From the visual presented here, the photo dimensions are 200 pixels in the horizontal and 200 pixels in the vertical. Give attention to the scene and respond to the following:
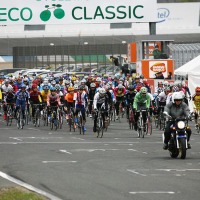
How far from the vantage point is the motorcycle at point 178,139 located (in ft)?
75.4

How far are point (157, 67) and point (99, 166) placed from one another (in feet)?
131

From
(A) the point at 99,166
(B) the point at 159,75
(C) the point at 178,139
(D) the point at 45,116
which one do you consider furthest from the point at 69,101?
(B) the point at 159,75

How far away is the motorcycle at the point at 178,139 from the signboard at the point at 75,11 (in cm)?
3713

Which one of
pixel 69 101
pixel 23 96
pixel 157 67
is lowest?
pixel 69 101

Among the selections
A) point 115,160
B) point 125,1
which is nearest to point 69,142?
point 115,160

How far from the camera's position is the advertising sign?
200ft

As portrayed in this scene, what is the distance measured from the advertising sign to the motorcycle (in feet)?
122

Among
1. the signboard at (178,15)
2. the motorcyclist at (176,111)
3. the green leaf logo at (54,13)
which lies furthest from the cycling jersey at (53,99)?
the signboard at (178,15)

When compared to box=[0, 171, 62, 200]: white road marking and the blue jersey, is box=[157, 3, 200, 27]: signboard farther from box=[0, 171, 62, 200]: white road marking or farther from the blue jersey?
box=[0, 171, 62, 200]: white road marking

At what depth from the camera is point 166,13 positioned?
→ 11181cm

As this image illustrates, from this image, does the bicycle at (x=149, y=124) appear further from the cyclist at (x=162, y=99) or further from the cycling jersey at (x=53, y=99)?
the cycling jersey at (x=53, y=99)

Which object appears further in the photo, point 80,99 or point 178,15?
point 178,15

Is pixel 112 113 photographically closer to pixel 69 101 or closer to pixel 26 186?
pixel 69 101

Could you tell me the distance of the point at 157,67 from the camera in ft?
200
